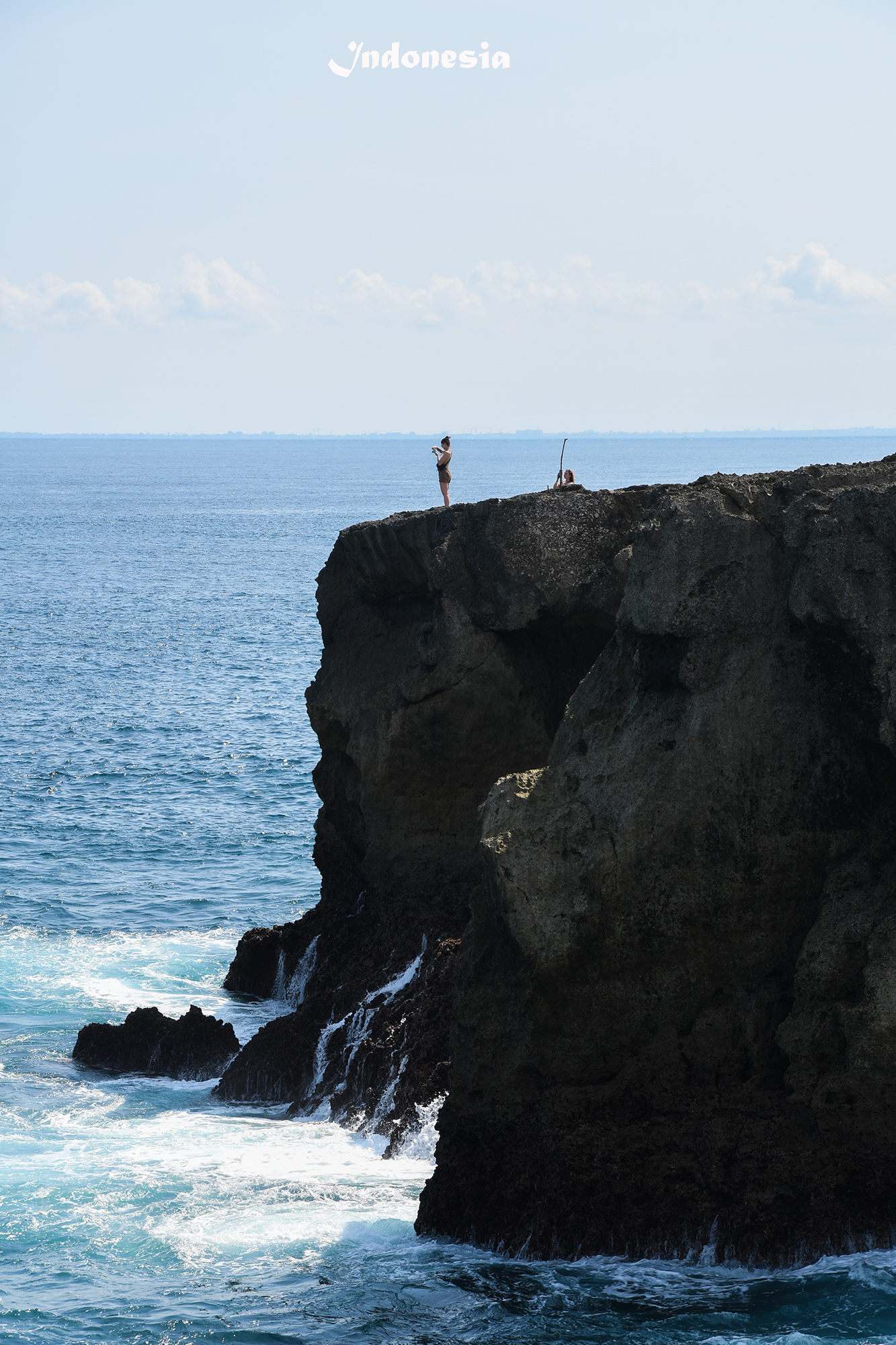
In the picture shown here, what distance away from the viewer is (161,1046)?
24766 millimetres

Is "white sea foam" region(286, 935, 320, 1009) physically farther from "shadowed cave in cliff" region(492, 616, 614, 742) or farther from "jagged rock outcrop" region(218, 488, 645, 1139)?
"shadowed cave in cliff" region(492, 616, 614, 742)

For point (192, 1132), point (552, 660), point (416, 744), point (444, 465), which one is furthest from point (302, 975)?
point (444, 465)

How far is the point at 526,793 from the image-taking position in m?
17.5

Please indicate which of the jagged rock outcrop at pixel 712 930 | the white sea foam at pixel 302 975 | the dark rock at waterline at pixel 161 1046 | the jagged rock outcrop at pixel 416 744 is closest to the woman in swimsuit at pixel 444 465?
the jagged rock outcrop at pixel 416 744

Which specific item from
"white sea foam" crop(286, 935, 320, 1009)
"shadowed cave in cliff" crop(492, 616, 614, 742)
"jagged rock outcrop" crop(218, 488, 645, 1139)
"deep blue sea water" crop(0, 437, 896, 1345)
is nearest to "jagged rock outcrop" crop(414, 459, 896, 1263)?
"deep blue sea water" crop(0, 437, 896, 1345)

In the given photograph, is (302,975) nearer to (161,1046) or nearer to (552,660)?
(161,1046)

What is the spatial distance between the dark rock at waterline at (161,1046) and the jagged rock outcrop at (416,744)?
1.00 metres

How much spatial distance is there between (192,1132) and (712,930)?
9.53 metres

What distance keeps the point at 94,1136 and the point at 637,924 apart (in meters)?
9.88

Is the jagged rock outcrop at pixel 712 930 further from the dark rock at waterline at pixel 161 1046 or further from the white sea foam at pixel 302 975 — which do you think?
the white sea foam at pixel 302 975

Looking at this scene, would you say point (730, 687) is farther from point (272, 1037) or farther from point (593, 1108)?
point (272, 1037)

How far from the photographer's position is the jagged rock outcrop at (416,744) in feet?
75.7

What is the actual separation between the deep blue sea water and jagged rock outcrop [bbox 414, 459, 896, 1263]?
741 millimetres

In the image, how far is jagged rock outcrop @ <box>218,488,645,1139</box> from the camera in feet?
75.7
